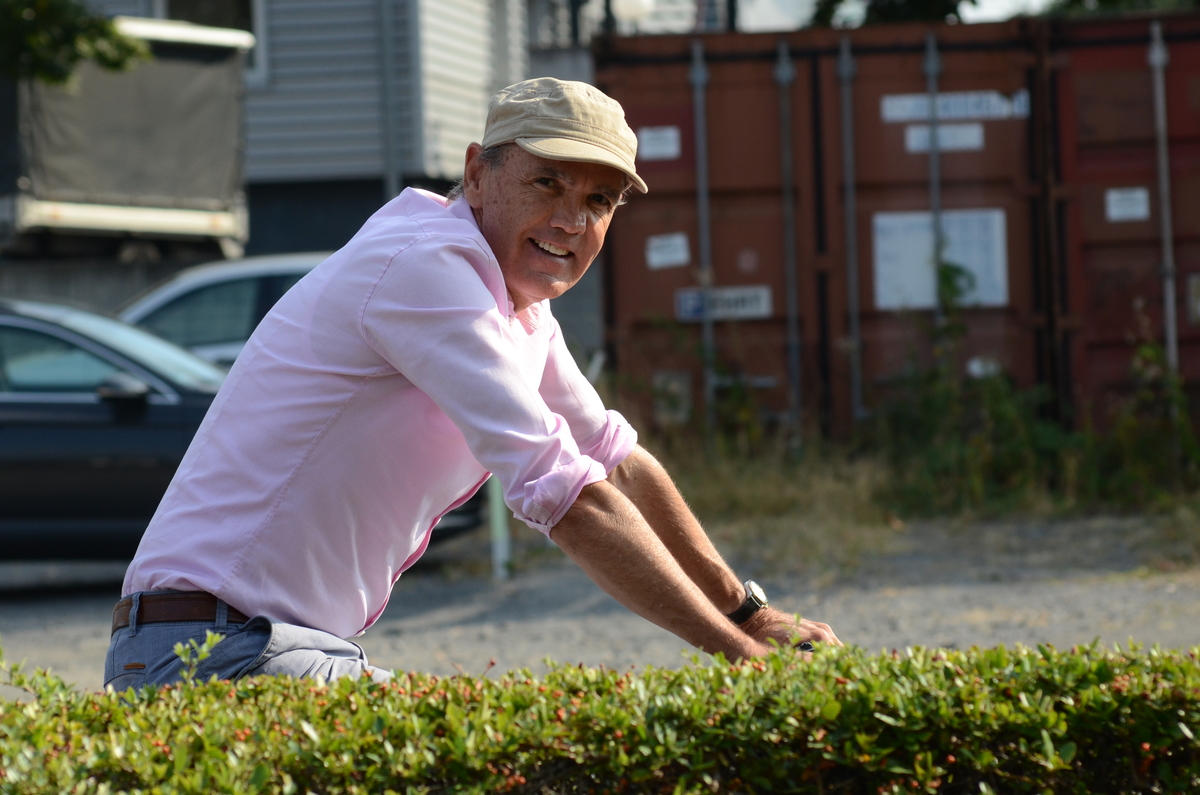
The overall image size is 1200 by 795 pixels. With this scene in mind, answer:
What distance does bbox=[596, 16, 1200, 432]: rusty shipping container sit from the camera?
953cm

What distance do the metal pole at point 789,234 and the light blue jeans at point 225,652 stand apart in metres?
7.43

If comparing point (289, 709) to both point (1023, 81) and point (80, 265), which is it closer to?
point (1023, 81)

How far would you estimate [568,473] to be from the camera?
224 cm

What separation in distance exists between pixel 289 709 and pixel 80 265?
42.1 feet

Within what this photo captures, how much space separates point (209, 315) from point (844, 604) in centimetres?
507

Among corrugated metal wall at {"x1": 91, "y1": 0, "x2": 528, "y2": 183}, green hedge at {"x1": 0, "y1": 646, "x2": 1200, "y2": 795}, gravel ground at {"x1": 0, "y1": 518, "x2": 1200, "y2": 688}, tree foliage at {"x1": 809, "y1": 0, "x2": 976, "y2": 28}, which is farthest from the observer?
corrugated metal wall at {"x1": 91, "y1": 0, "x2": 528, "y2": 183}

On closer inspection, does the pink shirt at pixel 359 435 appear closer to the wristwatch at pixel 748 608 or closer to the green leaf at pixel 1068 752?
the wristwatch at pixel 748 608

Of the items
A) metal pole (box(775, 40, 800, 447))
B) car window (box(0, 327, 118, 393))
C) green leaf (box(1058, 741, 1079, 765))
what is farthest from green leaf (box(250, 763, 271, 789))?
metal pole (box(775, 40, 800, 447))

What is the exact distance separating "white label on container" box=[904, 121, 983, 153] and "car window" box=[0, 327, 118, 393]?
563 centimetres

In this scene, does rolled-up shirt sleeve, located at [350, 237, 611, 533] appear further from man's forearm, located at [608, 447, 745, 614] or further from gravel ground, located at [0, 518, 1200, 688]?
gravel ground, located at [0, 518, 1200, 688]

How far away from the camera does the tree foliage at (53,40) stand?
11609mm

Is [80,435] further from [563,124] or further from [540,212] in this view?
[563,124]

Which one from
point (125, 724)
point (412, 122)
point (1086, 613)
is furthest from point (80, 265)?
point (125, 724)

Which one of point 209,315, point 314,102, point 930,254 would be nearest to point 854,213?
point 930,254
